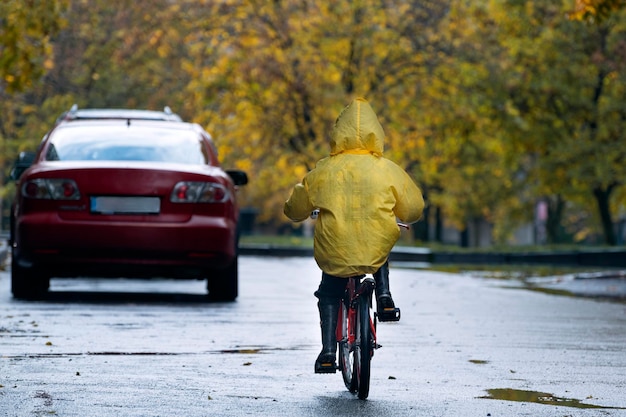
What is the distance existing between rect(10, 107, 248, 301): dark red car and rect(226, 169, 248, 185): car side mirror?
3.13ft

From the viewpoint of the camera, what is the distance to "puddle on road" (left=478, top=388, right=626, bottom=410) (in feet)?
25.1

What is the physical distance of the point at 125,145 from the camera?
14.4 metres

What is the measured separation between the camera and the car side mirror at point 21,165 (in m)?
14.9

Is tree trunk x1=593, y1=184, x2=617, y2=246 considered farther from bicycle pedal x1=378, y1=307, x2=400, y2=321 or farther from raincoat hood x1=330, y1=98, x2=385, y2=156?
bicycle pedal x1=378, y1=307, x2=400, y2=321

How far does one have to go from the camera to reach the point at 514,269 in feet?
92.1

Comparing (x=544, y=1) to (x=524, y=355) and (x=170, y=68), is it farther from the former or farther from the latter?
(x=524, y=355)

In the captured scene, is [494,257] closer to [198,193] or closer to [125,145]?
[125,145]

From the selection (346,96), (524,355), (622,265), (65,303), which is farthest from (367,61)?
(524,355)

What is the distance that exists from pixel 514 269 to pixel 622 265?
2.09 meters

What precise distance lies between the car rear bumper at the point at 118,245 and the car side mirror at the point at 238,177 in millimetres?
1357

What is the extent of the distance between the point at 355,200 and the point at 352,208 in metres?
0.05

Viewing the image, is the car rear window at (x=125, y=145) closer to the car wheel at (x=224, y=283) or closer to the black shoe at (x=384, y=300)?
the car wheel at (x=224, y=283)

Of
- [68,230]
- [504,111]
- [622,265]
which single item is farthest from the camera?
[504,111]

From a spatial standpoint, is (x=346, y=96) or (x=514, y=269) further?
(x=346, y=96)
